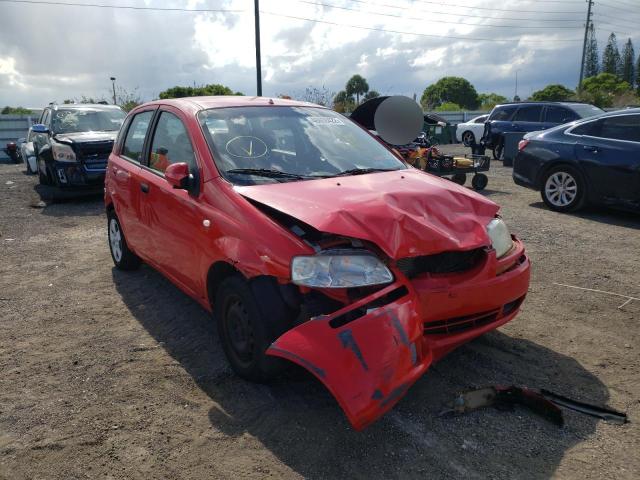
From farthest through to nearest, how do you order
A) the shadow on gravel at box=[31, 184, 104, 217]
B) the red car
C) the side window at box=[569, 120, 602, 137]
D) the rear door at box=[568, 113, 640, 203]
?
the shadow on gravel at box=[31, 184, 104, 217]
the side window at box=[569, 120, 602, 137]
the rear door at box=[568, 113, 640, 203]
the red car

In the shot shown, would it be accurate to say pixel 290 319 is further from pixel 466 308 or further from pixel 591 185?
pixel 591 185

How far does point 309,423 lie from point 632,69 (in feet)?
303

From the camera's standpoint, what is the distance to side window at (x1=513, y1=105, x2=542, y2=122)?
14.5 meters

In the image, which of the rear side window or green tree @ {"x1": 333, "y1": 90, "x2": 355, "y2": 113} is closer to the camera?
the rear side window

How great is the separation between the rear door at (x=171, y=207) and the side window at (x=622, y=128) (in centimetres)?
643

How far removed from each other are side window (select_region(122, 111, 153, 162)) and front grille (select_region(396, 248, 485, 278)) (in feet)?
9.20

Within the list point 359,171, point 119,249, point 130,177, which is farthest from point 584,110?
point 130,177

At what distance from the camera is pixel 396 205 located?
2.90 metres

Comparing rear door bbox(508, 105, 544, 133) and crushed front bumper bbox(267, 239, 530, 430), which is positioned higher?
rear door bbox(508, 105, 544, 133)

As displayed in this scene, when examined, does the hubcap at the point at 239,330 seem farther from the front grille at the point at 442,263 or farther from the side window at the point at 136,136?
the side window at the point at 136,136

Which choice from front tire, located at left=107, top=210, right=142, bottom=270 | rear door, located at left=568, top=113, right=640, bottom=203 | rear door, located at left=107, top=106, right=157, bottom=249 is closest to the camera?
rear door, located at left=107, top=106, right=157, bottom=249

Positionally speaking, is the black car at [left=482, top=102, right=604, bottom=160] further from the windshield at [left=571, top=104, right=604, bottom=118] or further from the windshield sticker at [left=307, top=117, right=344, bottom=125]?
the windshield sticker at [left=307, top=117, right=344, bottom=125]

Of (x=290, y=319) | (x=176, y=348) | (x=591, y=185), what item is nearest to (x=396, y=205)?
(x=290, y=319)

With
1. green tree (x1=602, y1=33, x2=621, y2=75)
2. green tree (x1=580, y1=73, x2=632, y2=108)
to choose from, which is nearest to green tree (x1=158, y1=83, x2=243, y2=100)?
green tree (x1=580, y1=73, x2=632, y2=108)
